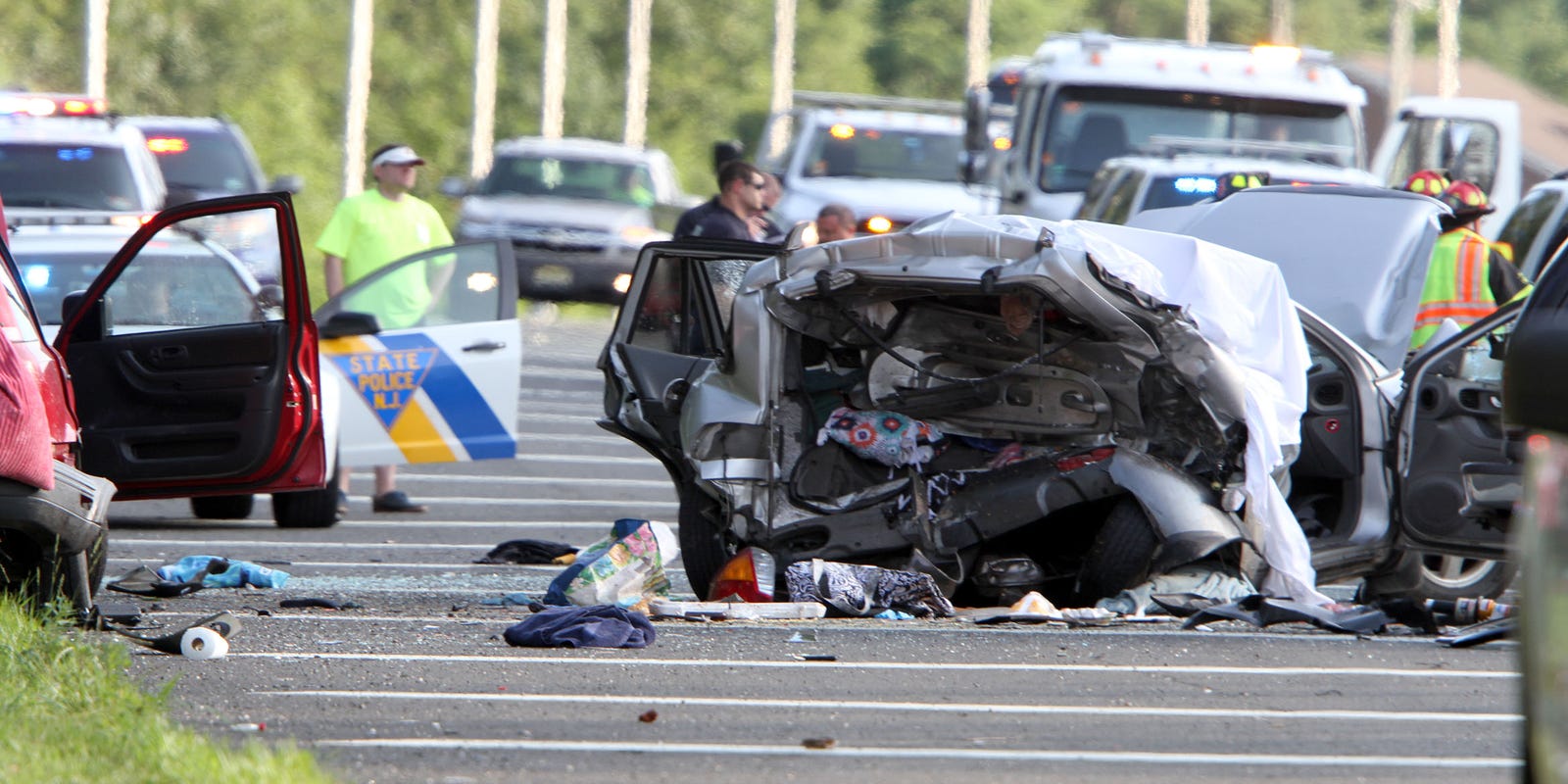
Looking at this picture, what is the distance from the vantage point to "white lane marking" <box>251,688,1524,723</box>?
654cm

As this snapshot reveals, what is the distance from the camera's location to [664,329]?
9.40m

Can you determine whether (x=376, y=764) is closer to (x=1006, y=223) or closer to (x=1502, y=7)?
(x=1006, y=223)

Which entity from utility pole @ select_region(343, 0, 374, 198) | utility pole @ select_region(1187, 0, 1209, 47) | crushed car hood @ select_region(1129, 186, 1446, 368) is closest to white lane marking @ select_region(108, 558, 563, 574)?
crushed car hood @ select_region(1129, 186, 1446, 368)

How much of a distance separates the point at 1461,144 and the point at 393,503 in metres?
10.7

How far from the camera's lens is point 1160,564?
27.8 feet

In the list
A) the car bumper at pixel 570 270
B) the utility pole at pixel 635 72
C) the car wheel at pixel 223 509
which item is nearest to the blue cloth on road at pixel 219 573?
the car wheel at pixel 223 509

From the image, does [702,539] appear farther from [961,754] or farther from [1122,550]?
[961,754]

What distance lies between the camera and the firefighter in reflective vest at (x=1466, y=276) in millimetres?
11211

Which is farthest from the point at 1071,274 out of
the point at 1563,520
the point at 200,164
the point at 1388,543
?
the point at 200,164

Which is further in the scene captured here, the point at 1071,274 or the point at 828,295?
the point at 828,295

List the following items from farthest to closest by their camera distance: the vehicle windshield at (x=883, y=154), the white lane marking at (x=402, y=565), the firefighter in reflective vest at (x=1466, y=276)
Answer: the vehicle windshield at (x=883, y=154) → the firefighter in reflective vest at (x=1466, y=276) → the white lane marking at (x=402, y=565)

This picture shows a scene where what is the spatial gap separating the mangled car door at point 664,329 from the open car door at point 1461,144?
11.3 m

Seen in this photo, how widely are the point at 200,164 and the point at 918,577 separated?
48.2ft

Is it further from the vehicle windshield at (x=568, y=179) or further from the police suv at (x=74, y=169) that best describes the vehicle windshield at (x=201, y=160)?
the police suv at (x=74, y=169)
